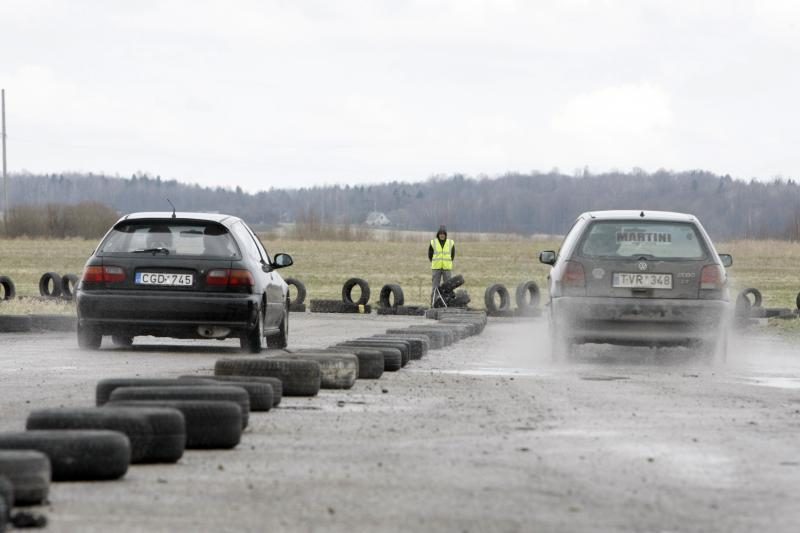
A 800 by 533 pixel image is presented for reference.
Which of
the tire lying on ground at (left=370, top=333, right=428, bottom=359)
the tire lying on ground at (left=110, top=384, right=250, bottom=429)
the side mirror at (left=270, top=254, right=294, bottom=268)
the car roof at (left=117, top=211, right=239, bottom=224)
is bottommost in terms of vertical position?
the tire lying on ground at (left=370, top=333, right=428, bottom=359)

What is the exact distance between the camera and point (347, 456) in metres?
7.72

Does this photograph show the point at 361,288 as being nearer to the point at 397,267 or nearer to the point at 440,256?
the point at 440,256

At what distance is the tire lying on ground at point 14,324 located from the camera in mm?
21078

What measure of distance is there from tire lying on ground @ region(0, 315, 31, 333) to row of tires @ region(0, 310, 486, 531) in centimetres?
1043

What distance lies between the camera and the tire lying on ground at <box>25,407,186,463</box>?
7301 mm

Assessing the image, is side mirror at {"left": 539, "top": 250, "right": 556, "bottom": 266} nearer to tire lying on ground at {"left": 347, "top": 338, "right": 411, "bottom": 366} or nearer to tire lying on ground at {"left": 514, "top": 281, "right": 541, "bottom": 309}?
tire lying on ground at {"left": 347, "top": 338, "right": 411, "bottom": 366}

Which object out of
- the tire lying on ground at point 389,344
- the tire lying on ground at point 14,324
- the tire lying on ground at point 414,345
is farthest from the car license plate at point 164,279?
the tire lying on ground at point 14,324

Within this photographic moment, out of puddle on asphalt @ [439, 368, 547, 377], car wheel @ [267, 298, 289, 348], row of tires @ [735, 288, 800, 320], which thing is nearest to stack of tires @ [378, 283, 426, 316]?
row of tires @ [735, 288, 800, 320]

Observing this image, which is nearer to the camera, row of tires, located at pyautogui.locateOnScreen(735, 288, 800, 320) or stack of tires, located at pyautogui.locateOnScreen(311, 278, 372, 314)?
row of tires, located at pyautogui.locateOnScreen(735, 288, 800, 320)

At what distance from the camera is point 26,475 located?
5980 mm

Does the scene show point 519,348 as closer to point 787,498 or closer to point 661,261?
point 661,261

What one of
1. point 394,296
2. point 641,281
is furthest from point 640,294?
point 394,296

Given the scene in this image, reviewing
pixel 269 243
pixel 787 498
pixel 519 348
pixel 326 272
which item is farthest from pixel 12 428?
pixel 269 243

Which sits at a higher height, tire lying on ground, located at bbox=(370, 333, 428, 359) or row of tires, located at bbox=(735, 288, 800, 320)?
tire lying on ground, located at bbox=(370, 333, 428, 359)
